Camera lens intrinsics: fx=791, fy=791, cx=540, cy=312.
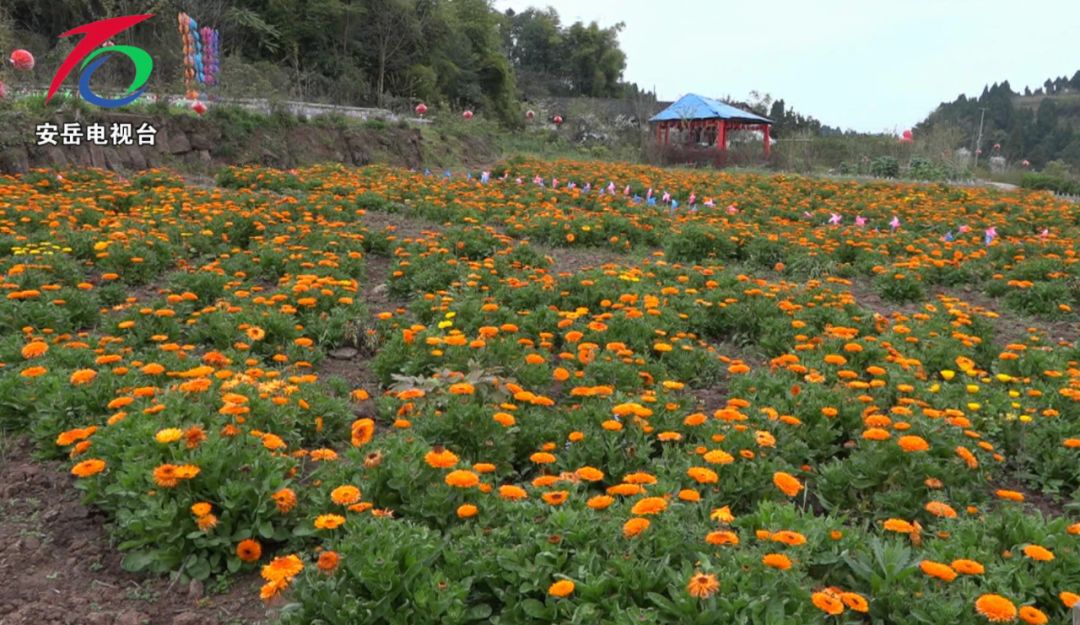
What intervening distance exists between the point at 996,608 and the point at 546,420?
2087 millimetres

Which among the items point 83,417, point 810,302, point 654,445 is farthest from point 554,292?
point 83,417

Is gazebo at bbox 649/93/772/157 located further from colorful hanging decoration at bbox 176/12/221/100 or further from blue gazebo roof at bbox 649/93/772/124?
colorful hanging decoration at bbox 176/12/221/100

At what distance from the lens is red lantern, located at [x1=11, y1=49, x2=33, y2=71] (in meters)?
13.9

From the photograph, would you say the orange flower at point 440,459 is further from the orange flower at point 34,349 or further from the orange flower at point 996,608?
the orange flower at point 34,349

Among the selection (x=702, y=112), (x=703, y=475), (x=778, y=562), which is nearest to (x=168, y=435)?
(x=703, y=475)

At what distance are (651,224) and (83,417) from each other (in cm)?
705

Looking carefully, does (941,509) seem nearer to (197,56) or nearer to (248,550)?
(248,550)

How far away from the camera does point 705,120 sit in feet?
105

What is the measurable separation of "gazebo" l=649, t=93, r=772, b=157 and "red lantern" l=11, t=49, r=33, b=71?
21.3 meters

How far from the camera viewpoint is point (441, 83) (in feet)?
114

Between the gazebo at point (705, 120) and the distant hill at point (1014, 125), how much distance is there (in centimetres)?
640

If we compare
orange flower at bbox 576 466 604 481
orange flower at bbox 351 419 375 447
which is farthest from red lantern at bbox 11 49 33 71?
orange flower at bbox 576 466 604 481

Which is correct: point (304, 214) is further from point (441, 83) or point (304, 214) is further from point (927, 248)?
point (441, 83)

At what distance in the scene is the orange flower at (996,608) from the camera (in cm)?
223
